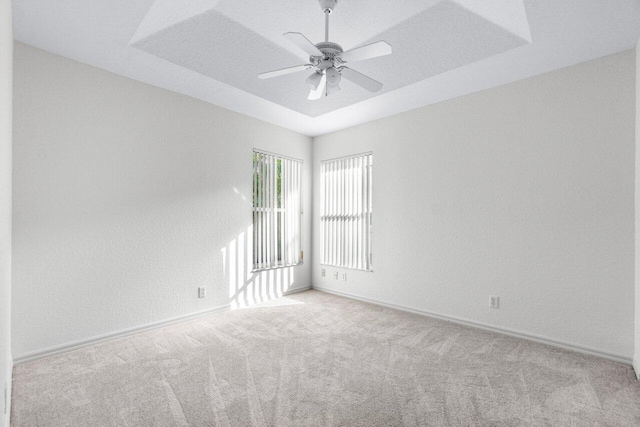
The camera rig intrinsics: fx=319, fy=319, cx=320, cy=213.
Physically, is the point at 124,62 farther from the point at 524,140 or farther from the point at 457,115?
the point at 524,140

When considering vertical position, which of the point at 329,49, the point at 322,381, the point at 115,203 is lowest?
the point at 322,381

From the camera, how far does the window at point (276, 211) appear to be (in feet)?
15.4

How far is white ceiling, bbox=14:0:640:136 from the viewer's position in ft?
7.55

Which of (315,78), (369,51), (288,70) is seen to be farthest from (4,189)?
(369,51)

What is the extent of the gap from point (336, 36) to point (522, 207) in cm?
249

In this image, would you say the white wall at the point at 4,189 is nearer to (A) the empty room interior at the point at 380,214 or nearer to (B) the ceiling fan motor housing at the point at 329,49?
(A) the empty room interior at the point at 380,214

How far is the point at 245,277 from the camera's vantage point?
14.6 feet

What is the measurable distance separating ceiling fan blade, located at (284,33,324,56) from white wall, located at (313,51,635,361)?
2.29 m

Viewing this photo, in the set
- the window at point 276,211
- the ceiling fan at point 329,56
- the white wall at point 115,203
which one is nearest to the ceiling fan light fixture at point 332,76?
the ceiling fan at point 329,56

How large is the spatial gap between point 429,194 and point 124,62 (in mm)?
3596

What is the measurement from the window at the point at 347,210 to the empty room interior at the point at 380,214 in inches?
19.0

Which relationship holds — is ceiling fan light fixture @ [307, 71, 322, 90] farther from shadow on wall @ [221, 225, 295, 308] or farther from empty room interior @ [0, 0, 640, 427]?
shadow on wall @ [221, 225, 295, 308]

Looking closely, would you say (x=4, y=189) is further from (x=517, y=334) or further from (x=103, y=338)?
(x=517, y=334)

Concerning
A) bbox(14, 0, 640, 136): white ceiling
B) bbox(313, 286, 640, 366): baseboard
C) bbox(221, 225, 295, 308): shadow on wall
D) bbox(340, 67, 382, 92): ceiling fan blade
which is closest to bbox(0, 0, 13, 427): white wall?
bbox(14, 0, 640, 136): white ceiling
